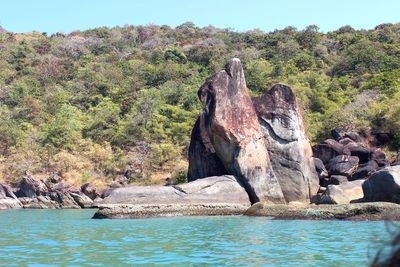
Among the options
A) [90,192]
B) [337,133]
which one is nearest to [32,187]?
[90,192]

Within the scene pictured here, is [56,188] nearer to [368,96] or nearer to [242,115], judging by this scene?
[242,115]

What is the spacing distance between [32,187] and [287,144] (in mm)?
20857

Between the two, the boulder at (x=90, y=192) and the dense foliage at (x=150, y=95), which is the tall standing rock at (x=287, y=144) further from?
the boulder at (x=90, y=192)

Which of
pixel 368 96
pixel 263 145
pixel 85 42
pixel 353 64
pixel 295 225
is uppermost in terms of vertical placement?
pixel 85 42

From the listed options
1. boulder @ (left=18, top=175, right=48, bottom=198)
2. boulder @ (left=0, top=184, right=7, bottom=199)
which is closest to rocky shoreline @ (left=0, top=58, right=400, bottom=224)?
boulder @ (left=18, top=175, right=48, bottom=198)

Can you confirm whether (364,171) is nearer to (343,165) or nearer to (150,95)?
(343,165)

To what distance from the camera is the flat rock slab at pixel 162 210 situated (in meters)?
25.8

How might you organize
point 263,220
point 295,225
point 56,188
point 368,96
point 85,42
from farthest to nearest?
point 85,42 < point 368,96 < point 56,188 < point 263,220 < point 295,225

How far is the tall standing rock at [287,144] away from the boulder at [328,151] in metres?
4.33

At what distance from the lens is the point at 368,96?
48.2 metres

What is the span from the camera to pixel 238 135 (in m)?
29.7

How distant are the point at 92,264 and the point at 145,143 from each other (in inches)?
1492

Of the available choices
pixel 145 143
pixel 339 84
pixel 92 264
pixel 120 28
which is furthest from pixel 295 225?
pixel 120 28

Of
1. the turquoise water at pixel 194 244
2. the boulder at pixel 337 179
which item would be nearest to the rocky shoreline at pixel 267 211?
the turquoise water at pixel 194 244
